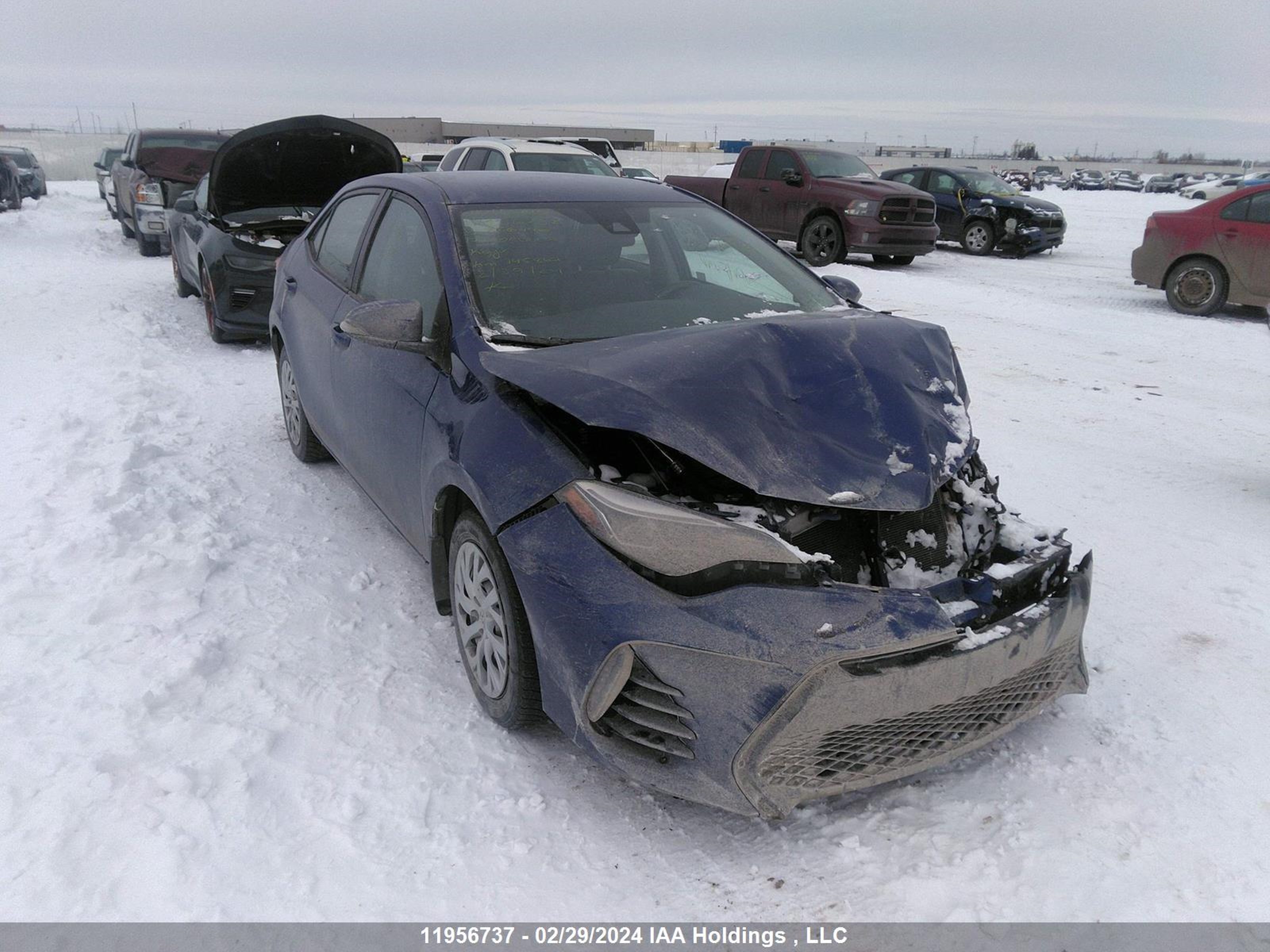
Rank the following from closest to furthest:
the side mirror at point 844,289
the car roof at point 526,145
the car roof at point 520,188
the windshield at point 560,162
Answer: the car roof at point 520,188 → the side mirror at point 844,289 → the windshield at point 560,162 → the car roof at point 526,145

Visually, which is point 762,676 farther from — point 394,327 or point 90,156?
point 90,156

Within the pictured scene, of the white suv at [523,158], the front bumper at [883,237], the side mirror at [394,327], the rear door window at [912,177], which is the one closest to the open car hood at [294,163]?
the white suv at [523,158]

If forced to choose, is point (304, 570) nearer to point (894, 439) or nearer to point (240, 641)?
point (240, 641)

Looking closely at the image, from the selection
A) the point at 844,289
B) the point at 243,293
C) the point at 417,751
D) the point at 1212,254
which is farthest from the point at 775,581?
the point at 1212,254

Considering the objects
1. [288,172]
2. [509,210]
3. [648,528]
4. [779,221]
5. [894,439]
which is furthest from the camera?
[779,221]

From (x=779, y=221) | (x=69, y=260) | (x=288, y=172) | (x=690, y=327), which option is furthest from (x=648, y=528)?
(x=69, y=260)

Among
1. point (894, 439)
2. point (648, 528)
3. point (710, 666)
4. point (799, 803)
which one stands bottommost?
point (799, 803)

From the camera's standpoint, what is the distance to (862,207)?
531 inches

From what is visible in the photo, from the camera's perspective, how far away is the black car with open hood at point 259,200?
25.2ft

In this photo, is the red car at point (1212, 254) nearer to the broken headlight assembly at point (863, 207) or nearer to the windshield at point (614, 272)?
the broken headlight assembly at point (863, 207)

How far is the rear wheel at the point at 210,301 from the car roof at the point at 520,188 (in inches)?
169

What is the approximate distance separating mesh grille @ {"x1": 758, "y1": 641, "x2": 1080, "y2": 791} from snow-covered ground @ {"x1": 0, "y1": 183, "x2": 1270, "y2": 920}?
0.83 ft

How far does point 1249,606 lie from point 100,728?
4.32m

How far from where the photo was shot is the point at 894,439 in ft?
8.82
